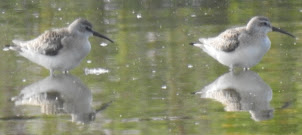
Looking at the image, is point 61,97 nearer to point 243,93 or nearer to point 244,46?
point 243,93

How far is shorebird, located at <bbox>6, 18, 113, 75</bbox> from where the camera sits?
1298cm

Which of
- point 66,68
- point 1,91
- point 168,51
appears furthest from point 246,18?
point 1,91

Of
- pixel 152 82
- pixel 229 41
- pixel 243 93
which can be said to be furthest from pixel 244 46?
pixel 152 82

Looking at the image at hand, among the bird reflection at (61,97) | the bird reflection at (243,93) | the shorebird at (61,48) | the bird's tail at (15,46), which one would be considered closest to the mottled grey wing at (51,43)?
the shorebird at (61,48)

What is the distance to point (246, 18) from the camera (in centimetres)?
1775

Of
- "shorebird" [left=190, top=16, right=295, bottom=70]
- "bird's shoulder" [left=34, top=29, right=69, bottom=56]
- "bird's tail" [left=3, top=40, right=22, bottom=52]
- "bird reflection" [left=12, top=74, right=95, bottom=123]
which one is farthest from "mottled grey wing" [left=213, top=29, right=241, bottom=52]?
"bird's tail" [left=3, top=40, right=22, bottom=52]

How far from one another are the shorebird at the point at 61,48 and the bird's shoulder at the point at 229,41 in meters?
2.22

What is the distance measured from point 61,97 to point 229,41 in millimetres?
3209

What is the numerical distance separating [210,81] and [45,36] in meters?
3.03

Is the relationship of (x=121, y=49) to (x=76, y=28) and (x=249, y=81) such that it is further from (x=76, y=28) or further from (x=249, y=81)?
(x=249, y=81)

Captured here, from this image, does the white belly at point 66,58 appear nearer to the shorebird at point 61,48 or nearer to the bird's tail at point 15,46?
the shorebird at point 61,48

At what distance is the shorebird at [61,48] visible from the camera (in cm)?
1298

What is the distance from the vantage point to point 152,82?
12.5 m

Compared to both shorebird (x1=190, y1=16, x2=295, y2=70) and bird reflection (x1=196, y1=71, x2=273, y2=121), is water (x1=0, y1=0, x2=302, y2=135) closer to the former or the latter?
bird reflection (x1=196, y1=71, x2=273, y2=121)
